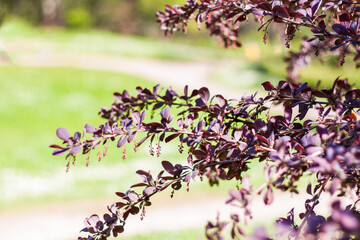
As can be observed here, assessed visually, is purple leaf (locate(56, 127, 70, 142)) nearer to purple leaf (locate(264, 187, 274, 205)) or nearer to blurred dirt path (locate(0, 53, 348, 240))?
purple leaf (locate(264, 187, 274, 205))

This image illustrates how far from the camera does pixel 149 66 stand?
16344 millimetres

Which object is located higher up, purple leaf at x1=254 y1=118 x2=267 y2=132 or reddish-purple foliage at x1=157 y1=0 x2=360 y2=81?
reddish-purple foliage at x1=157 y1=0 x2=360 y2=81

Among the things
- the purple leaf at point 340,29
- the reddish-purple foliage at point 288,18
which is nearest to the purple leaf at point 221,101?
the reddish-purple foliage at point 288,18

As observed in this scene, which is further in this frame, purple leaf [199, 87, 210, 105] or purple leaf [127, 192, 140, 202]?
purple leaf [199, 87, 210, 105]

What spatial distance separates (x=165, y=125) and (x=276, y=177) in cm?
61

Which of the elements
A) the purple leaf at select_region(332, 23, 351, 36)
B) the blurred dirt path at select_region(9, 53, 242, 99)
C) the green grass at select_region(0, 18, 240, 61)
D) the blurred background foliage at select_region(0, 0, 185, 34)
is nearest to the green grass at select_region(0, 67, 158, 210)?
the blurred dirt path at select_region(9, 53, 242, 99)

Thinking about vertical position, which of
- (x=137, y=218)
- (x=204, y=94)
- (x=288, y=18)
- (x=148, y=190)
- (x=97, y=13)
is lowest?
(x=148, y=190)

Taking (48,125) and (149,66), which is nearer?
(48,125)

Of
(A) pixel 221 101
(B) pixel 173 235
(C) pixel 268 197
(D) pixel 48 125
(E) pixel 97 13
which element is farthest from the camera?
(E) pixel 97 13

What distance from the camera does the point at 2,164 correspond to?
21.7 feet

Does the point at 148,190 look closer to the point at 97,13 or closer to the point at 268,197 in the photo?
the point at 268,197

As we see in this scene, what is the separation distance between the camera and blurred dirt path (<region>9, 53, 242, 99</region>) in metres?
13.8

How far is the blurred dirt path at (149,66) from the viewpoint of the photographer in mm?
13750

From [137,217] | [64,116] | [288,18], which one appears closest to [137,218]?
[137,217]
